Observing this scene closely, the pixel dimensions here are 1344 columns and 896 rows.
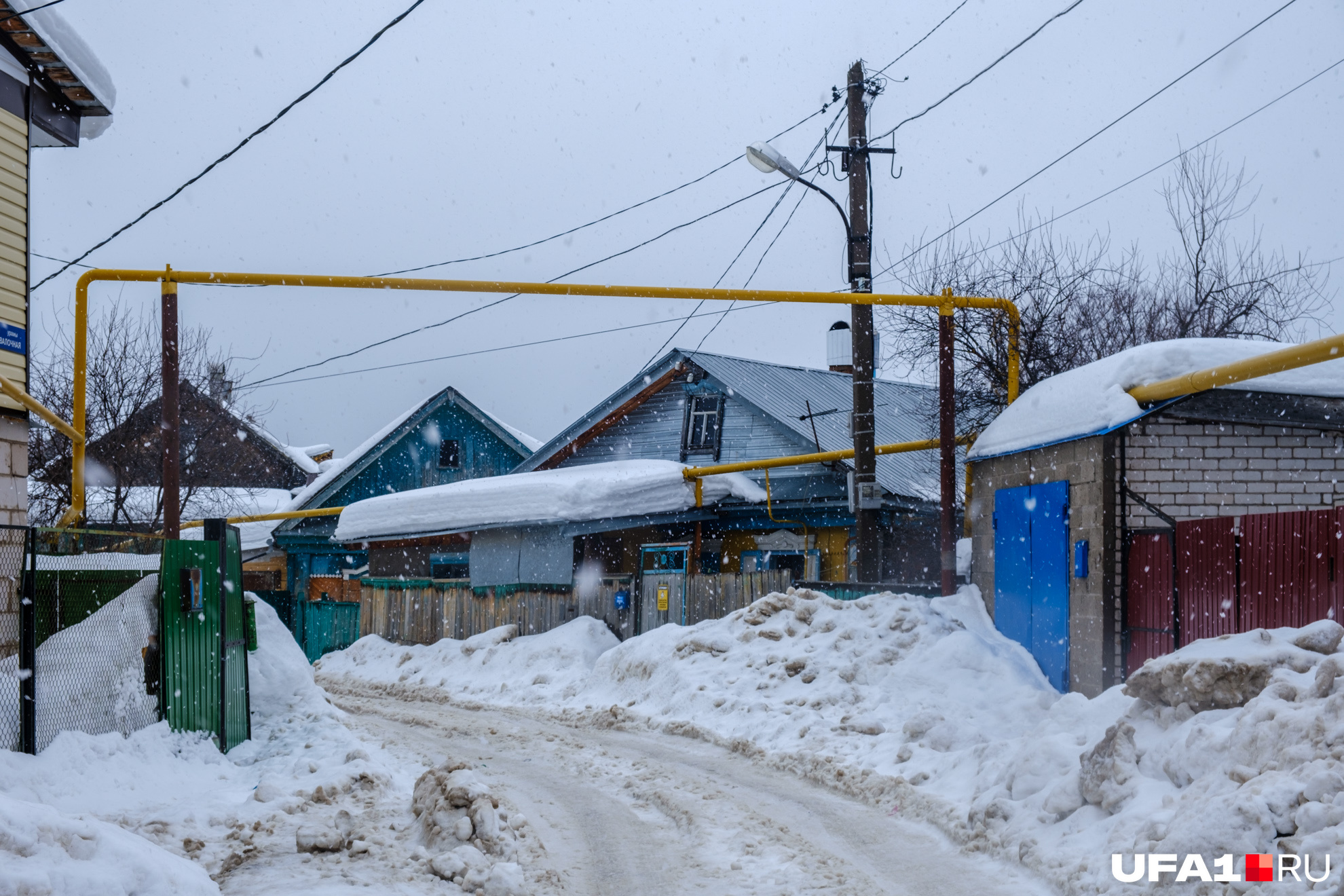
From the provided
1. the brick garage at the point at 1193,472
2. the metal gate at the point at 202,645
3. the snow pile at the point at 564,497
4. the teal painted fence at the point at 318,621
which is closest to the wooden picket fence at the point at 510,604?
the teal painted fence at the point at 318,621

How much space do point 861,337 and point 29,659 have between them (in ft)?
34.2

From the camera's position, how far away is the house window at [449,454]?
3538 centimetres

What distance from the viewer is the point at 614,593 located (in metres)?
19.0

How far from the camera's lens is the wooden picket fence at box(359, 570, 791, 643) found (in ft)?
57.5

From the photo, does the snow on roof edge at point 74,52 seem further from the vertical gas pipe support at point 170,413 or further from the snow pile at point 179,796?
the snow pile at point 179,796

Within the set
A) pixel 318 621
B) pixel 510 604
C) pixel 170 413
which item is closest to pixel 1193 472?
pixel 170 413

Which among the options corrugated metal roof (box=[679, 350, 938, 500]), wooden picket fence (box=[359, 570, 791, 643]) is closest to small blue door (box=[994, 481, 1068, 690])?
wooden picket fence (box=[359, 570, 791, 643])

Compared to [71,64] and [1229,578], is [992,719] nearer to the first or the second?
[1229,578]

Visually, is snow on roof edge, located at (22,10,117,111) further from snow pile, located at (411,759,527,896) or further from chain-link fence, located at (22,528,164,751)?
snow pile, located at (411,759,527,896)

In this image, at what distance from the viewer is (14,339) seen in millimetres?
10961

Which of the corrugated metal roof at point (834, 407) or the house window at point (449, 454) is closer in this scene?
the corrugated metal roof at point (834, 407)

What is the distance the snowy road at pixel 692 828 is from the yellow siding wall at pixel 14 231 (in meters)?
5.40

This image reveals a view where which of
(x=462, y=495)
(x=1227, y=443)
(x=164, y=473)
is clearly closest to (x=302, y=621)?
(x=462, y=495)

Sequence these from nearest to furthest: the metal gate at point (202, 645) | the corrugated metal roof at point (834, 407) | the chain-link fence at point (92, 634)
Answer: the chain-link fence at point (92, 634) → the metal gate at point (202, 645) → the corrugated metal roof at point (834, 407)
